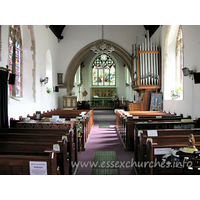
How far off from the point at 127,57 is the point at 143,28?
2.09 metres

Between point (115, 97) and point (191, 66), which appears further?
point (115, 97)

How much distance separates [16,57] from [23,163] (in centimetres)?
582

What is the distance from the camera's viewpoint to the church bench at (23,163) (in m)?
1.88

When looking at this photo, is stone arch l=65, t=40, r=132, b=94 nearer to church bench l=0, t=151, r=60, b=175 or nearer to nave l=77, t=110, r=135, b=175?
nave l=77, t=110, r=135, b=175

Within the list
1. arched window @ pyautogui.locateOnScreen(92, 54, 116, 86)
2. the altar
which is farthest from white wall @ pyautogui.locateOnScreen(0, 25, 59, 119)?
arched window @ pyautogui.locateOnScreen(92, 54, 116, 86)

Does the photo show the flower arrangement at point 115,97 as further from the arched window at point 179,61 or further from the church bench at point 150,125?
the church bench at point 150,125

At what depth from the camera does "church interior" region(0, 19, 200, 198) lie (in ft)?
8.44

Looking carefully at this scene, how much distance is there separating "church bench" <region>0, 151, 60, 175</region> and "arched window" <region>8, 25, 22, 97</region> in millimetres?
4843

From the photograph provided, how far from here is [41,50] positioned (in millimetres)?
8203

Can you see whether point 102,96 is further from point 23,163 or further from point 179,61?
point 23,163

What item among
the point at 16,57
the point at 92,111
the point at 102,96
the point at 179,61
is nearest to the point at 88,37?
the point at 92,111

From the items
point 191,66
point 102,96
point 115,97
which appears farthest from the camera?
point 102,96

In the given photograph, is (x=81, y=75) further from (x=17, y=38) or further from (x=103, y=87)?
(x=17, y=38)

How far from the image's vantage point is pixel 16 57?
6.75 meters
